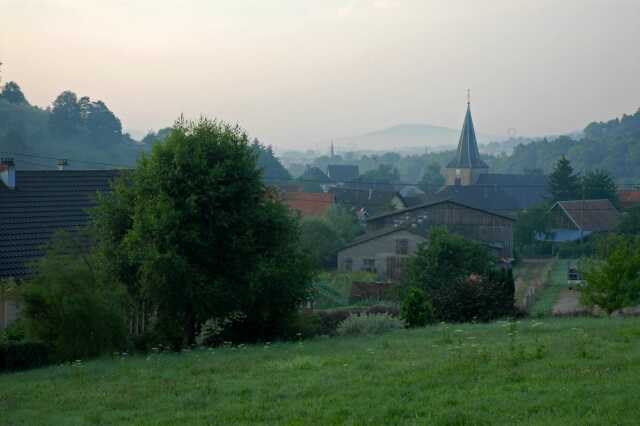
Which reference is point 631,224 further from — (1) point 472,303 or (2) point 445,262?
(1) point 472,303

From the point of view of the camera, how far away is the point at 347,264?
58031mm

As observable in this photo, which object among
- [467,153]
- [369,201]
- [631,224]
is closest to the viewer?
[631,224]

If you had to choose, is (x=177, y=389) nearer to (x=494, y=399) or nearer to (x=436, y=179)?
(x=494, y=399)

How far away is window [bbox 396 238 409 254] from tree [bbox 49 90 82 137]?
8160 centimetres

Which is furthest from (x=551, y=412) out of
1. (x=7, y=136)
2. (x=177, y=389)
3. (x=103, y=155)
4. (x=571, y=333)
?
(x=103, y=155)

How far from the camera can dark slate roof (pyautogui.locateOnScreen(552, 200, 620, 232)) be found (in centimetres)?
7844

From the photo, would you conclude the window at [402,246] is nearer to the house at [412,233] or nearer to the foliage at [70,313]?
the house at [412,233]

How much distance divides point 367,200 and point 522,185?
133 feet

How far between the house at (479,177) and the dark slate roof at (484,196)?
5.18 m

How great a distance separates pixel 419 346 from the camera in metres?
14.7

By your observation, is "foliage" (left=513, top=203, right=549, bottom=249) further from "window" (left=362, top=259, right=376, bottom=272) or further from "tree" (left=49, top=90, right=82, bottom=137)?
"tree" (left=49, top=90, right=82, bottom=137)

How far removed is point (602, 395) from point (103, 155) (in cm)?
11535

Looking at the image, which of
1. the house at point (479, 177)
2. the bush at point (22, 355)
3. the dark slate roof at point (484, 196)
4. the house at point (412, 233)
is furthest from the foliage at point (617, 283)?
the house at point (479, 177)

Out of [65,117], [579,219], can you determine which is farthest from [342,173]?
[579,219]
